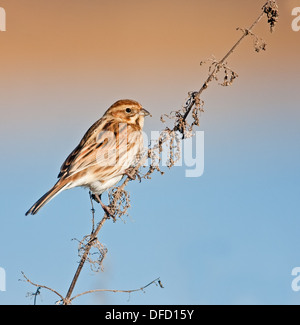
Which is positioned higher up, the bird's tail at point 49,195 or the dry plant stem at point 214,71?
the dry plant stem at point 214,71

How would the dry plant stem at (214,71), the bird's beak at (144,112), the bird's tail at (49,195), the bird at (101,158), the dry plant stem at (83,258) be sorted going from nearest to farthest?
Result: 1. the dry plant stem at (83,258)
2. the dry plant stem at (214,71)
3. the bird's tail at (49,195)
4. the bird at (101,158)
5. the bird's beak at (144,112)

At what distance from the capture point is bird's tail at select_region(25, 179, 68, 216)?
4918mm

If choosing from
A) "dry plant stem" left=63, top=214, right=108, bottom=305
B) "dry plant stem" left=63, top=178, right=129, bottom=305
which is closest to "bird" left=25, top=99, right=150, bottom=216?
"dry plant stem" left=63, top=178, right=129, bottom=305

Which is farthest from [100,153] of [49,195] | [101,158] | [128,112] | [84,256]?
[84,256]

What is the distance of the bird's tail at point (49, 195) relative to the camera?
4918mm

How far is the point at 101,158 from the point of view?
5.54 m

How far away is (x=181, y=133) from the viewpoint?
4.50 m

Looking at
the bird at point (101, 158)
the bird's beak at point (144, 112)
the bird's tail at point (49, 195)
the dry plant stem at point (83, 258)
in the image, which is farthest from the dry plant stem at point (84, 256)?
the bird's beak at point (144, 112)

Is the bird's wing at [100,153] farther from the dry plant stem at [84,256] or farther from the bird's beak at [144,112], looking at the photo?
the dry plant stem at [84,256]

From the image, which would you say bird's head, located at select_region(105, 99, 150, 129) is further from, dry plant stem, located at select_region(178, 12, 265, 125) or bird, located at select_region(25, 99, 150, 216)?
dry plant stem, located at select_region(178, 12, 265, 125)

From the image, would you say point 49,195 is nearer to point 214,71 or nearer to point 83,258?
point 83,258
